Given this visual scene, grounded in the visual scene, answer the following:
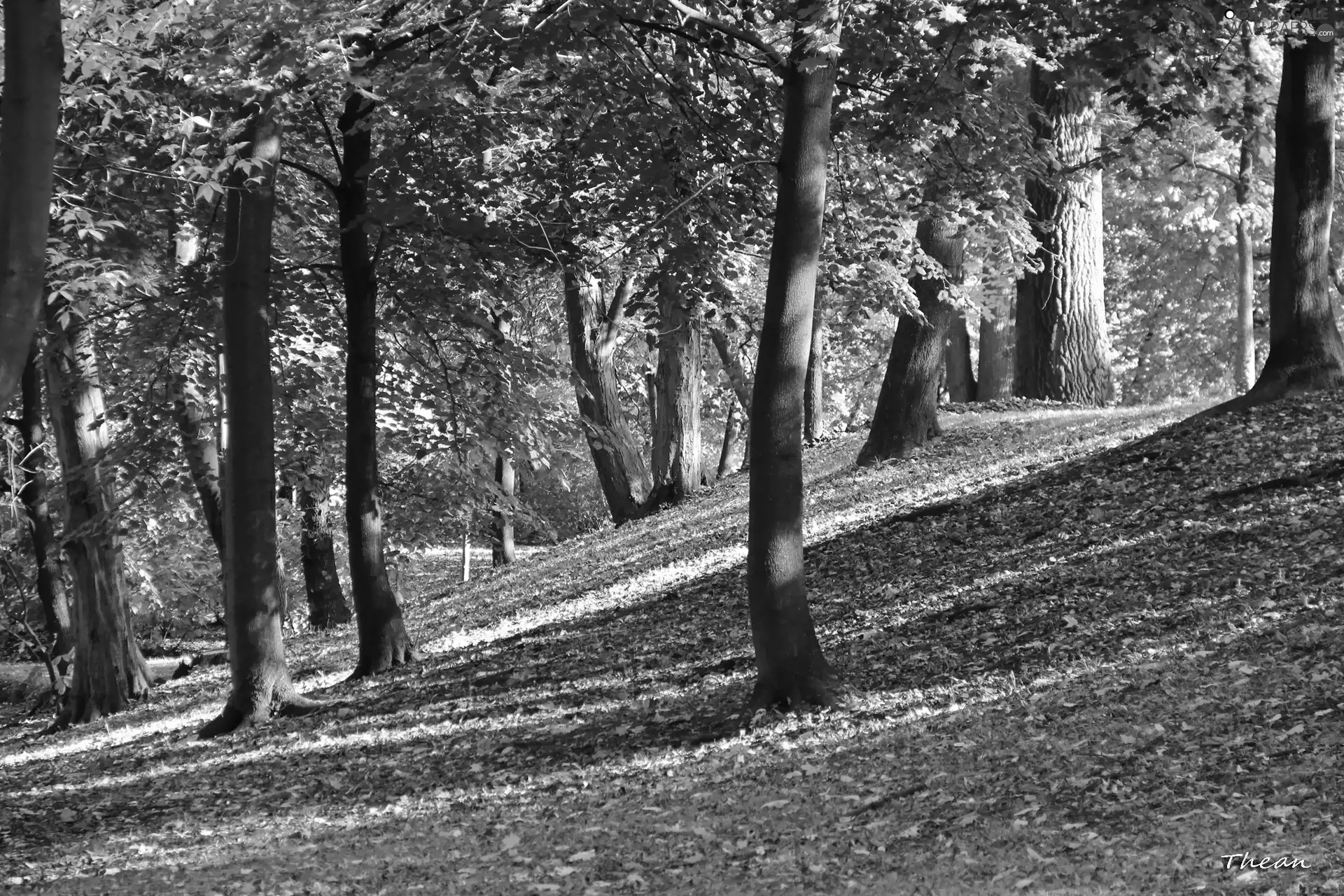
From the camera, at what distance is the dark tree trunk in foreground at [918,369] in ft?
47.0

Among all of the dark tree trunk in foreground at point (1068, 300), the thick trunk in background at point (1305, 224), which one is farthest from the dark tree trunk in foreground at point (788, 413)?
the dark tree trunk in foreground at point (1068, 300)

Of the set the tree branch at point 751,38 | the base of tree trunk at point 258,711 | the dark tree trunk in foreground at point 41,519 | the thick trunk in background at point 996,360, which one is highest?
the tree branch at point 751,38

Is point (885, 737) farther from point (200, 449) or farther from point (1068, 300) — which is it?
point (1068, 300)

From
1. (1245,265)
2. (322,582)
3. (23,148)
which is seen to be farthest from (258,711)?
(1245,265)

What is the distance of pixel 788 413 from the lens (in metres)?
7.91

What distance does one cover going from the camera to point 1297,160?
1067 centimetres

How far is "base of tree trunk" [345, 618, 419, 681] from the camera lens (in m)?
12.3

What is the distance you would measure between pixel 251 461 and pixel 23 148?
606 centimetres

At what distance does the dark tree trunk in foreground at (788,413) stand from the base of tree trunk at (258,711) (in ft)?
15.2

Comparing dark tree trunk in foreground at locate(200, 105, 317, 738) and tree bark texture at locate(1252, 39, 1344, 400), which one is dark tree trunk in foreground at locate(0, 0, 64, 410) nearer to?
dark tree trunk in foreground at locate(200, 105, 317, 738)

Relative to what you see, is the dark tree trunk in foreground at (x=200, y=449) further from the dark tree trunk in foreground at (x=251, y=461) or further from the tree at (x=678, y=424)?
the tree at (x=678, y=424)

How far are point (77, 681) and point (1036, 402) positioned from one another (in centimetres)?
1234

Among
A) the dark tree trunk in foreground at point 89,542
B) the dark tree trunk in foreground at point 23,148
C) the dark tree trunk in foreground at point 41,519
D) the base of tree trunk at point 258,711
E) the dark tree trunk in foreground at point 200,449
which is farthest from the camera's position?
the dark tree trunk in foreground at point 41,519

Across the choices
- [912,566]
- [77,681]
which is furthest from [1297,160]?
[77,681]
